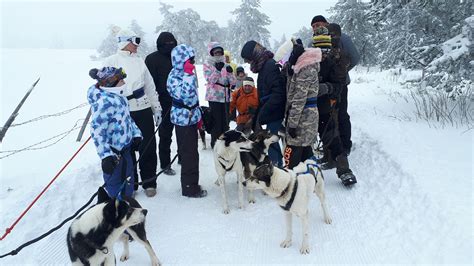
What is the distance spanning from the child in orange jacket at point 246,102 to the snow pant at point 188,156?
147 cm

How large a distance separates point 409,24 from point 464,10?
1.08 metres

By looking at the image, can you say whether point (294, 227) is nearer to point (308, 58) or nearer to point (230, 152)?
point (230, 152)

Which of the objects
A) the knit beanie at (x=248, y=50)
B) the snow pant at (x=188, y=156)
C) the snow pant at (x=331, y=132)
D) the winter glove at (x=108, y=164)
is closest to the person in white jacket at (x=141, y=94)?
the snow pant at (x=188, y=156)

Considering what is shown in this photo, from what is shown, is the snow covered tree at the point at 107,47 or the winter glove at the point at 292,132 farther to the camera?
the snow covered tree at the point at 107,47

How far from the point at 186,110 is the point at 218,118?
6.43 ft

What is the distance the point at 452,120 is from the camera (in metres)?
6.11

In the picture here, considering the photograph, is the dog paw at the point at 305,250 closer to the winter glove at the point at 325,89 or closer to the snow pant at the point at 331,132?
the snow pant at the point at 331,132

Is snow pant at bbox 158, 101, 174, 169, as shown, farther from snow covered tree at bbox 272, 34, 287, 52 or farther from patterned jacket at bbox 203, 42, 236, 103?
snow covered tree at bbox 272, 34, 287, 52

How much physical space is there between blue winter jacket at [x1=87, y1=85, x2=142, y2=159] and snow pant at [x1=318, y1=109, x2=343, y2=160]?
10.0ft

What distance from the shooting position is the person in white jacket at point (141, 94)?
15.1ft

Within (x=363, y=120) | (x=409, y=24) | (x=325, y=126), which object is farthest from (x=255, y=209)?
(x=409, y=24)

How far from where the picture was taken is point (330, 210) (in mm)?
4500

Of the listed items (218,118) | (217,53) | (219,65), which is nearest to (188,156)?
(218,118)

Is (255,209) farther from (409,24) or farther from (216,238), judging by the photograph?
(409,24)
